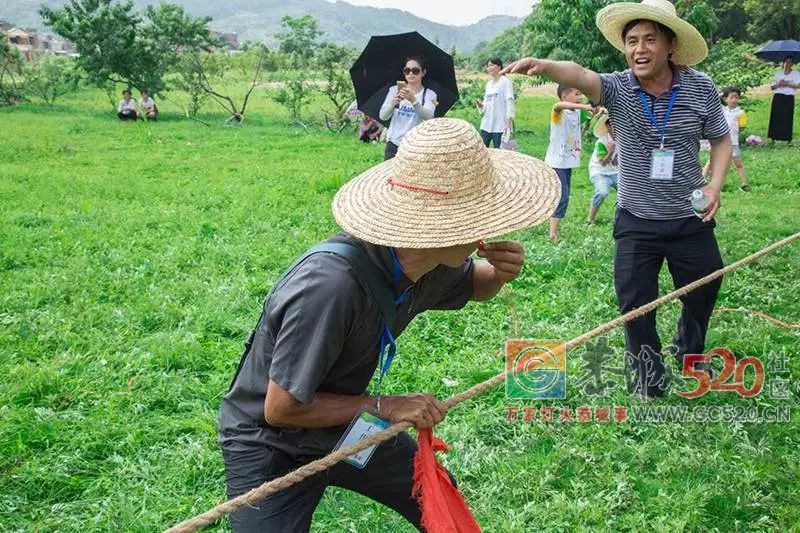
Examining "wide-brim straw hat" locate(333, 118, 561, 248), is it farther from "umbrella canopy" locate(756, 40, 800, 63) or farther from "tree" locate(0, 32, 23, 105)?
"tree" locate(0, 32, 23, 105)

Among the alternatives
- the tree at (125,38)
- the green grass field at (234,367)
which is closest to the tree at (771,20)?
the tree at (125,38)

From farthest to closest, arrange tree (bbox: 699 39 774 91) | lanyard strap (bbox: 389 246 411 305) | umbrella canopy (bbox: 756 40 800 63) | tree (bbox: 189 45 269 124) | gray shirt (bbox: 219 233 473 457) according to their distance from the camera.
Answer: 1. tree (bbox: 189 45 269 124)
2. umbrella canopy (bbox: 756 40 800 63)
3. tree (bbox: 699 39 774 91)
4. lanyard strap (bbox: 389 246 411 305)
5. gray shirt (bbox: 219 233 473 457)

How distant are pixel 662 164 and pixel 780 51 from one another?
46.8 ft

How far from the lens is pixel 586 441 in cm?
350

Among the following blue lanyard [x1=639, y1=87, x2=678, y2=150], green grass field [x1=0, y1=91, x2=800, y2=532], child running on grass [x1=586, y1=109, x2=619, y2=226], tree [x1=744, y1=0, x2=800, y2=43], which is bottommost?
green grass field [x1=0, y1=91, x2=800, y2=532]

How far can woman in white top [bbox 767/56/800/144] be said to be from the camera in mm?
13008

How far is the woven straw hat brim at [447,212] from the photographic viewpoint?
1.82 metres

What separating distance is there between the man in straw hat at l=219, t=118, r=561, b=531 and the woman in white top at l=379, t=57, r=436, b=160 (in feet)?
16.9

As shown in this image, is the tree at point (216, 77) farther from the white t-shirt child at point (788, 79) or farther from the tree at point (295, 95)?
the white t-shirt child at point (788, 79)

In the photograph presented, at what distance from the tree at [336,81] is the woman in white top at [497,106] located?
730cm

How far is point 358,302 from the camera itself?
183cm

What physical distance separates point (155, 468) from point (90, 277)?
9.51 ft

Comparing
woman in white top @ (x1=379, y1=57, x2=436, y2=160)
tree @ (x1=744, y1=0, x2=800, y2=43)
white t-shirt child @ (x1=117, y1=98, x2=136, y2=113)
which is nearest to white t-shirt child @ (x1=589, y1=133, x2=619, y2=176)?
woman in white top @ (x1=379, y1=57, x2=436, y2=160)

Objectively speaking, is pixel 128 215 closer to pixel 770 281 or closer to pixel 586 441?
pixel 586 441
